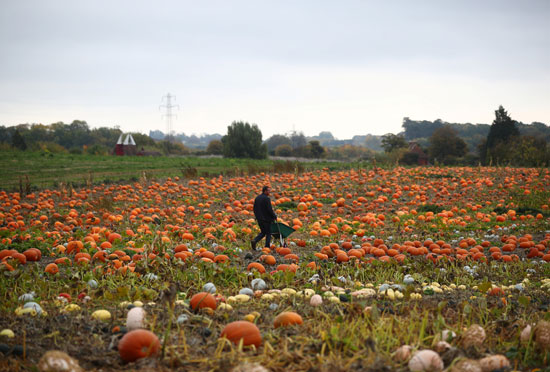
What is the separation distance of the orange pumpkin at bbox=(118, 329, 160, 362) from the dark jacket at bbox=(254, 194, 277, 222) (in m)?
5.17

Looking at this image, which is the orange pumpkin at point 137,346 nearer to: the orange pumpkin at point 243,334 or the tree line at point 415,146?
the orange pumpkin at point 243,334

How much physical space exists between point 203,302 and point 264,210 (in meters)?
4.29

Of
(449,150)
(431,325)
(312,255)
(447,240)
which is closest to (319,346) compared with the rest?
(431,325)

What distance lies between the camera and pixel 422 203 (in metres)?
14.0

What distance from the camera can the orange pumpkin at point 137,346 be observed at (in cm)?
315

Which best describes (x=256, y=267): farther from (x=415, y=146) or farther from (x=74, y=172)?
(x=415, y=146)

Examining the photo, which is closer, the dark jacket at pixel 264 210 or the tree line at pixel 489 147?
the dark jacket at pixel 264 210

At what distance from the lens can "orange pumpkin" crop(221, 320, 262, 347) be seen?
3.41 meters

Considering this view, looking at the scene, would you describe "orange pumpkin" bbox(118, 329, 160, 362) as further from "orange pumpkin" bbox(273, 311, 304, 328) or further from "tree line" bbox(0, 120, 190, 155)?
"tree line" bbox(0, 120, 190, 155)

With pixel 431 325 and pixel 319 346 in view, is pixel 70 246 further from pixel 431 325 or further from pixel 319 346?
pixel 431 325

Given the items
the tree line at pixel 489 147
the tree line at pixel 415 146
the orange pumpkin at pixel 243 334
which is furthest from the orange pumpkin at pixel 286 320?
the tree line at pixel 489 147

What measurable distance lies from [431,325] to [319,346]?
1249mm

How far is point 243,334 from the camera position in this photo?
11.2ft

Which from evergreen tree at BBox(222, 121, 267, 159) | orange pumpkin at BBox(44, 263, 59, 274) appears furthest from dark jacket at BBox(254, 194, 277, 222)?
evergreen tree at BBox(222, 121, 267, 159)
